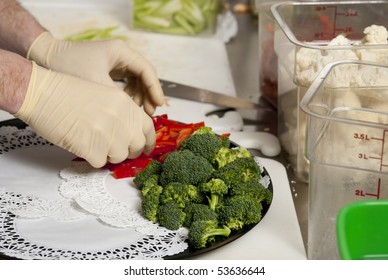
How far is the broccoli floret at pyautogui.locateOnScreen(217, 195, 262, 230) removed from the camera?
1.14 meters

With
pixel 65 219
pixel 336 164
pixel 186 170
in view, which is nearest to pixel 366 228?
pixel 336 164

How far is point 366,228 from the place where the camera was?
38.5 inches

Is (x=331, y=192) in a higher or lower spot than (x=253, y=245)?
higher

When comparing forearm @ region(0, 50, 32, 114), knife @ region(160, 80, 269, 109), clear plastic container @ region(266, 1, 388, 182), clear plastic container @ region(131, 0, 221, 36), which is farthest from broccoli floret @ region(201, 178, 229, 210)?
clear plastic container @ region(131, 0, 221, 36)

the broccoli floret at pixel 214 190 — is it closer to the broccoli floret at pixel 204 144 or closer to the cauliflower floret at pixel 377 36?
the broccoli floret at pixel 204 144

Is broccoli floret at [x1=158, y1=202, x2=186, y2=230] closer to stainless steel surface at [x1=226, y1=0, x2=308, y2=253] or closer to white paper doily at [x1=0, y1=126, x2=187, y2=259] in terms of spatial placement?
white paper doily at [x1=0, y1=126, x2=187, y2=259]

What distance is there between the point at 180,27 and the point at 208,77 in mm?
339

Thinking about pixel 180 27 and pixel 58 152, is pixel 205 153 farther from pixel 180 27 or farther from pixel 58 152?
pixel 180 27

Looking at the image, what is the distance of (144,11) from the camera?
225 centimetres

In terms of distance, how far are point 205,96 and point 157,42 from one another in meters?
0.50

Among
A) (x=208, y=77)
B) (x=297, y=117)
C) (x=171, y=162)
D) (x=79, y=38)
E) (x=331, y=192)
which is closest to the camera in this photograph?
(x=331, y=192)

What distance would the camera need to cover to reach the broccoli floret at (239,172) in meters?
1.21

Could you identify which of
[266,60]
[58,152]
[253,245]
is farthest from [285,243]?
[266,60]

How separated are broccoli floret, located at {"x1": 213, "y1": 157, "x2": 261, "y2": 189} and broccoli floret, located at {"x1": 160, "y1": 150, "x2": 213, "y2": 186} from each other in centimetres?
2
